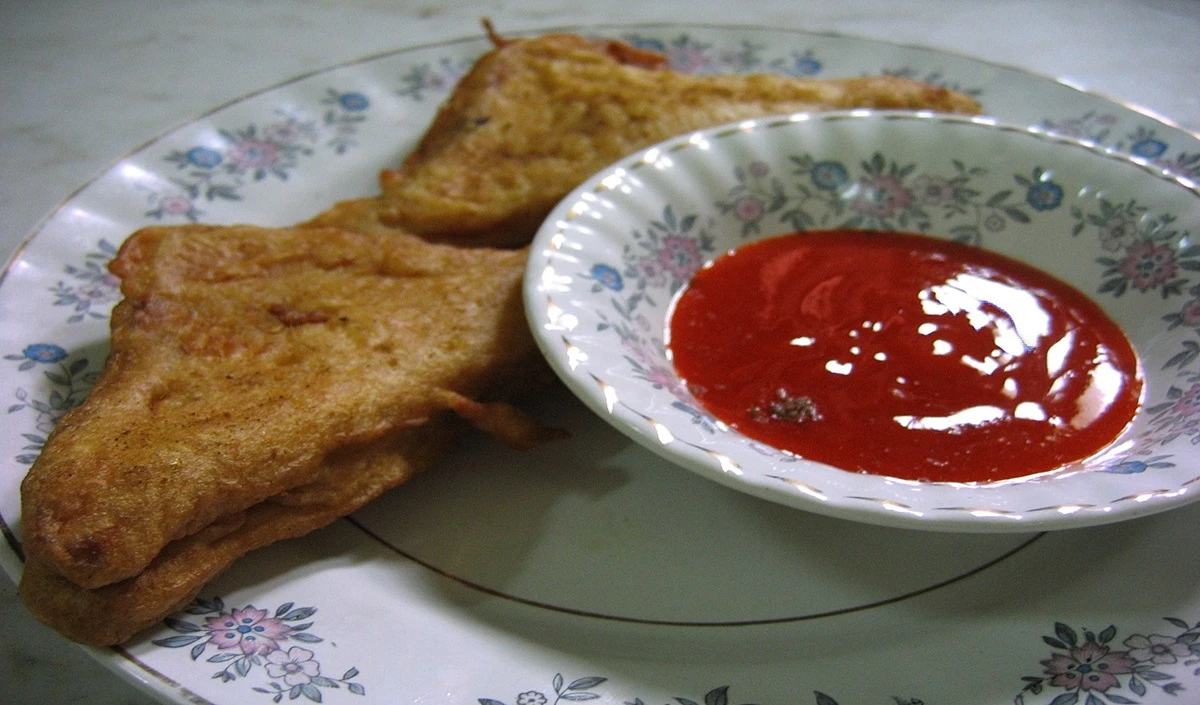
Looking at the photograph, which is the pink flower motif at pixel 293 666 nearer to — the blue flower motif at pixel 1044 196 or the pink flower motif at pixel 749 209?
the pink flower motif at pixel 749 209

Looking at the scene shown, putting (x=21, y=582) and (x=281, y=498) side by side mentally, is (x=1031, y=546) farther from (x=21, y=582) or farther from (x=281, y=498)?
(x=21, y=582)

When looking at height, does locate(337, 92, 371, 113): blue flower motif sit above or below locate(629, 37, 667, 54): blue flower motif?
below

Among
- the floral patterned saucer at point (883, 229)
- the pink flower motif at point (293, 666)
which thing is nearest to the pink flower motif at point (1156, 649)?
the floral patterned saucer at point (883, 229)

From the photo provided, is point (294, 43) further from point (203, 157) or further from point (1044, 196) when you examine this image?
point (1044, 196)

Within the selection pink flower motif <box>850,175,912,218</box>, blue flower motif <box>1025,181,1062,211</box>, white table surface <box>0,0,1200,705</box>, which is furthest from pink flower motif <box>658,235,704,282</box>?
white table surface <box>0,0,1200,705</box>

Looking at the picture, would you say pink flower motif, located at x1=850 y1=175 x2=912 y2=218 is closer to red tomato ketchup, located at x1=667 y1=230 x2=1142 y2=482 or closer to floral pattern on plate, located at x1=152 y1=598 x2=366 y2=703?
red tomato ketchup, located at x1=667 y1=230 x2=1142 y2=482

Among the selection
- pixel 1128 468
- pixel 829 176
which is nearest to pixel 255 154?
pixel 829 176

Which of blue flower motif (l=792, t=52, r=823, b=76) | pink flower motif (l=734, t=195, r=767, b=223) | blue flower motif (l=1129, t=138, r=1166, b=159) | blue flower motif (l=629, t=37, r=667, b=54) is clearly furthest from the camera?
blue flower motif (l=629, t=37, r=667, b=54)
